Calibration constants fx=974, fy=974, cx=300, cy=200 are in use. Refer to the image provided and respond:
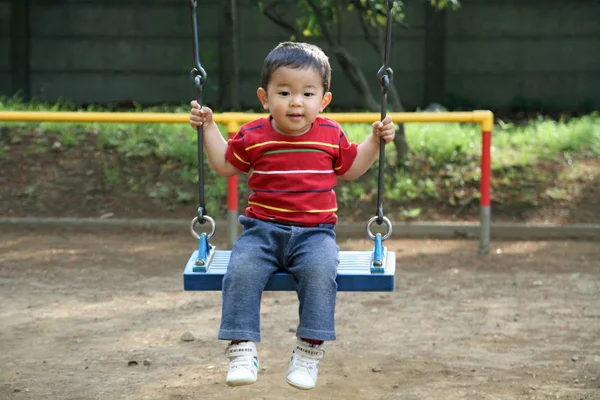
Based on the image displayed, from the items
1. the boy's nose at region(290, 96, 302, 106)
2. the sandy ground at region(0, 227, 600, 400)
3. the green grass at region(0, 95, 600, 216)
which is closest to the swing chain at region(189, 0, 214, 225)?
the boy's nose at region(290, 96, 302, 106)

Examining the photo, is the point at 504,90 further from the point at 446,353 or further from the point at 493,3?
the point at 446,353

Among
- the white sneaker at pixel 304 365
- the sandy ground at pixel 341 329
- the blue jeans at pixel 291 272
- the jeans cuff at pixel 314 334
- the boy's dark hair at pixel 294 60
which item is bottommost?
the sandy ground at pixel 341 329

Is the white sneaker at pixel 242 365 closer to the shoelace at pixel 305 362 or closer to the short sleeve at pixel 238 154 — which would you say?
the shoelace at pixel 305 362

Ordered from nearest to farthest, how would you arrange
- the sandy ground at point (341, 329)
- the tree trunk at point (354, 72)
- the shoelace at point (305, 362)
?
the shoelace at point (305, 362) → the sandy ground at point (341, 329) → the tree trunk at point (354, 72)

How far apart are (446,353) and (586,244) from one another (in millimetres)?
3348

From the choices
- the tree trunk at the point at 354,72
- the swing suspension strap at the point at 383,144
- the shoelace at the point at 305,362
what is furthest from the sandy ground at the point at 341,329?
the tree trunk at the point at 354,72

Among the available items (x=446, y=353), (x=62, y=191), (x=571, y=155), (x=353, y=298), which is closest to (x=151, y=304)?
(x=353, y=298)

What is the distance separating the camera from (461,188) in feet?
27.9

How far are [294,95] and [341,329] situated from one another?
1.97 meters

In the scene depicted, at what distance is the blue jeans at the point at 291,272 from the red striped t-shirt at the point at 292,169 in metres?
0.10

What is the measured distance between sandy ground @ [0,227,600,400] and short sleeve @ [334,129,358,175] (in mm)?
943

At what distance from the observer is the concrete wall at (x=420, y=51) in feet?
41.7

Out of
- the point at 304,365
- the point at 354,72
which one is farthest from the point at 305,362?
the point at 354,72

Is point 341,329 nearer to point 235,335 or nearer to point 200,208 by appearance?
point 200,208
